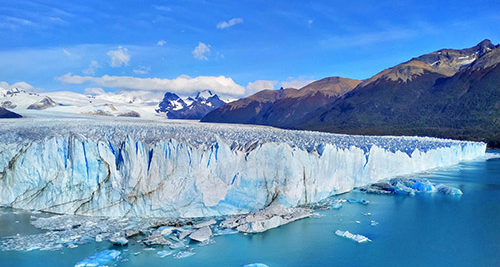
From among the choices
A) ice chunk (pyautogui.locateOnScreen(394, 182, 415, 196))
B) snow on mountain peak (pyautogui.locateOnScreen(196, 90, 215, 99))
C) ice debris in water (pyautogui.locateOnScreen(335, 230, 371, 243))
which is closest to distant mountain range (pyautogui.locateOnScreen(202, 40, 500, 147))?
ice chunk (pyautogui.locateOnScreen(394, 182, 415, 196))

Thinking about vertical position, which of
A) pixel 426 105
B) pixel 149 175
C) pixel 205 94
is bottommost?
pixel 149 175

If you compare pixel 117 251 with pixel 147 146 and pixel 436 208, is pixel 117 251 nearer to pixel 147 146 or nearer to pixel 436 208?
pixel 147 146

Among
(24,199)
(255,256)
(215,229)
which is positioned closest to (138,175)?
(215,229)

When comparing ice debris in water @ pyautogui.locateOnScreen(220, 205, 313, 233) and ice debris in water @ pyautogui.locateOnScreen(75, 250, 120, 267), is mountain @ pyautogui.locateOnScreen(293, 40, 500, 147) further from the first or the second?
ice debris in water @ pyautogui.locateOnScreen(75, 250, 120, 267)

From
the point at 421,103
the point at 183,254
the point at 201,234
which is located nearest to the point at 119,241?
the point at 183,254

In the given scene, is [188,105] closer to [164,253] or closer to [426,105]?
[426,105]
